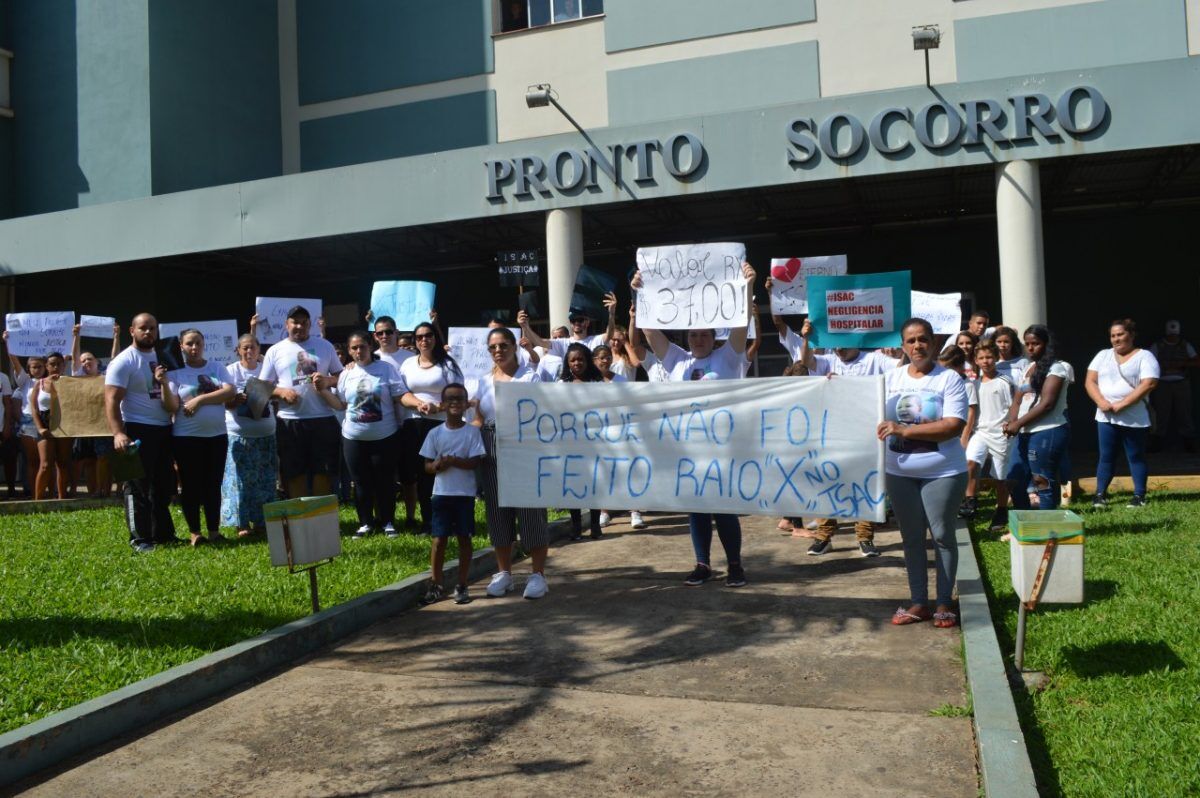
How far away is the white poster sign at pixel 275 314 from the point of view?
36.3 feet

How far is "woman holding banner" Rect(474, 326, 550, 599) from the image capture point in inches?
275

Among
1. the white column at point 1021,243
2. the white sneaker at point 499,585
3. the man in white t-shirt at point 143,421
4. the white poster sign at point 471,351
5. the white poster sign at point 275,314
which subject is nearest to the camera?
the white sneaker at point 499,585

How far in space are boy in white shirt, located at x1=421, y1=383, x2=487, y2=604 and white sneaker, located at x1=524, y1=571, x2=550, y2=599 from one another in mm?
414

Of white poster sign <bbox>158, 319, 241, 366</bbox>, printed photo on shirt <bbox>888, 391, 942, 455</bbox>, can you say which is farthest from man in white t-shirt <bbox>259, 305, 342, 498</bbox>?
printed photo on shirt <bbox>888, 391, 942, 455</bbox>

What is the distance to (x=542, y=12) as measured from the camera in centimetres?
2080

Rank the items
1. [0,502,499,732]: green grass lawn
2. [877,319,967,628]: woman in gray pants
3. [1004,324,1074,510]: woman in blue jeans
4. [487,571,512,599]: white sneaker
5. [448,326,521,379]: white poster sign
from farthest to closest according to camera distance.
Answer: [448,326,521,379]: white poster sign → [1004,324,1074,510]: woman in blue jeans → [487,571,512,599]: white sneaker → [877,319,967,628]: woman in gray pants → [0,502,499,732]: green grass lawn

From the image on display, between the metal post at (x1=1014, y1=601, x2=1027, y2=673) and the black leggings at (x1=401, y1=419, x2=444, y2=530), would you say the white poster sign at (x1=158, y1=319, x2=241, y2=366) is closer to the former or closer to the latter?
the black leggings at (x1=401, y1=419, x2=444, y2=530)

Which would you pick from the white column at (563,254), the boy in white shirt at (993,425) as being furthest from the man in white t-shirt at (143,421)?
the white column at (563,254)

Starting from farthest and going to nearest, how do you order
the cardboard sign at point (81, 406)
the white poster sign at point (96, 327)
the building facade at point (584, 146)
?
the building facade at point (584, 146) < the white poster sign at point (96, 327) < the cardboard sign at point (81, 406)

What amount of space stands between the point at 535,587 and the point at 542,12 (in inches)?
655

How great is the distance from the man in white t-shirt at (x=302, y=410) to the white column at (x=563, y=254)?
6.24 metres

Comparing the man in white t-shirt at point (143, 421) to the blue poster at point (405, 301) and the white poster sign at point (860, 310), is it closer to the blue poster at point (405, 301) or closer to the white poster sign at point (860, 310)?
the blue poster at point (405, 301)

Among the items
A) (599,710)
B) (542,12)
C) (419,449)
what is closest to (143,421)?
(419,449)

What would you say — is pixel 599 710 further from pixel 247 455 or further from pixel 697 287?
pixel 247 455
